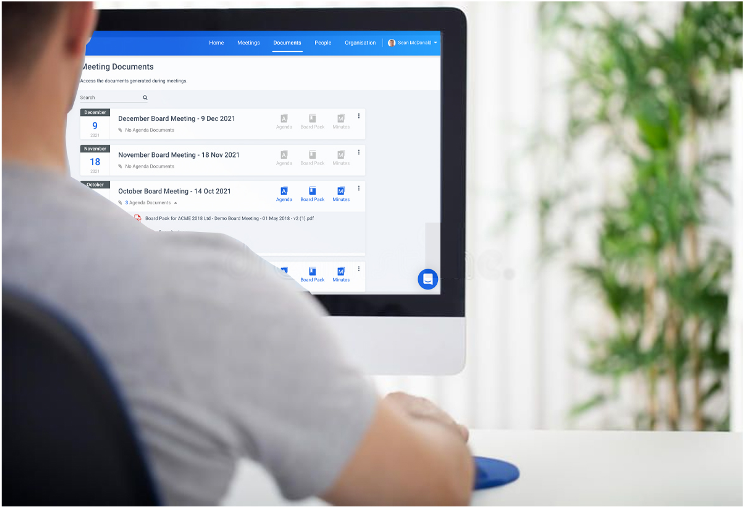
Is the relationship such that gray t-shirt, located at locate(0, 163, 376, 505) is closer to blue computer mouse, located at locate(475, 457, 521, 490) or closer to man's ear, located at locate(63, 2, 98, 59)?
man's ear, located at locate(63, 2, 98, 59)

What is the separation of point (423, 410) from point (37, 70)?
0.46 m

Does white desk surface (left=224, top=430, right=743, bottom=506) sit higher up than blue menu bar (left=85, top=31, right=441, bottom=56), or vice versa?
blue menu bar (left=85, top=31, right=441, bottom=56)

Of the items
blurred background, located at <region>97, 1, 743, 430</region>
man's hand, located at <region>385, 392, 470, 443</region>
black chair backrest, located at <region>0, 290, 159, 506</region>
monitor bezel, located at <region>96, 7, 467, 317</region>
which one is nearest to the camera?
black chair backrest, located at <region>0, 290, 159, 506</region>

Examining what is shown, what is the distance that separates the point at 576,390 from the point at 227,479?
2.68 metres

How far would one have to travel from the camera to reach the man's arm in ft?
1.85

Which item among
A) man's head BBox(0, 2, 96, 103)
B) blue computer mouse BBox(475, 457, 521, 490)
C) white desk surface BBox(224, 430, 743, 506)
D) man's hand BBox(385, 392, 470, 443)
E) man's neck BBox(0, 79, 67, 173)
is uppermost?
man's head BBox(0, 2, 96, 103)

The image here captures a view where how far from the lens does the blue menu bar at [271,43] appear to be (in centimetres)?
102

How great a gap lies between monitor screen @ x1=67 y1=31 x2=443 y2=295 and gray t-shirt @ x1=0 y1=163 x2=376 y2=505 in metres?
0.46

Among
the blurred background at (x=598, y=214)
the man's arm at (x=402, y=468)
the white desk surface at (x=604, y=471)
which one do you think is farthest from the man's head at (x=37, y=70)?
the blurred background at (x=598, y=214)

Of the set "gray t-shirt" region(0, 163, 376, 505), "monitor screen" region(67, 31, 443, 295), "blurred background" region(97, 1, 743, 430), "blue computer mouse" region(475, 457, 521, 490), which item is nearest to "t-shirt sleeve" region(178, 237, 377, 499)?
"gray t-shirt" region(0, 163, 376, 505)

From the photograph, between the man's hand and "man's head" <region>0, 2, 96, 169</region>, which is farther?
the man's hand

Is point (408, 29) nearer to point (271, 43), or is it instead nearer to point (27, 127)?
point (271, 43)

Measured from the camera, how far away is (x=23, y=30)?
563mm

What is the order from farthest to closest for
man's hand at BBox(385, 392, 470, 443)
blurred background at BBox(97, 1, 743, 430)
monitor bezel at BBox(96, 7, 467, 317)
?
blurred background at BBox(97, 1, 743, 430)
monitor bezel at BBox(96, 7, 467, 317)
man's hand at BBox(385, 392, 470, 443)
